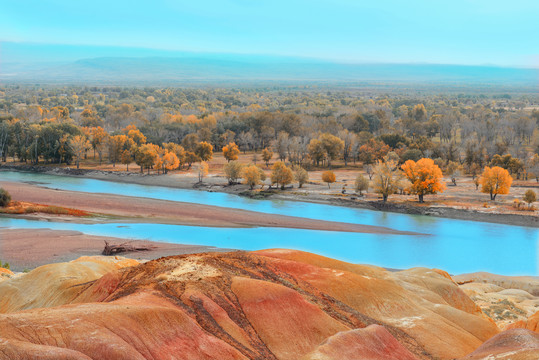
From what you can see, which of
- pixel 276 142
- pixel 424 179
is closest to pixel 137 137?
pixel 276 142

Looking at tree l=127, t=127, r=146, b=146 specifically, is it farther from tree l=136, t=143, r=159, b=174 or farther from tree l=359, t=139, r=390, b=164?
tree l=359, t=139, r=390, b=164

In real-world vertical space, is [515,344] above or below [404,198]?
above

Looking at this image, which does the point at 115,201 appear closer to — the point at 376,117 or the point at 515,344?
the point at 515,344

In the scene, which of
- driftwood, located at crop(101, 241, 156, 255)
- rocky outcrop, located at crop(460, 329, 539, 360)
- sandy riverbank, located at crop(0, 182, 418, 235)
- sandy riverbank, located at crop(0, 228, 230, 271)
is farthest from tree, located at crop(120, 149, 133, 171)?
rocky outcrop, located at crop(460, 329, 539, 360)

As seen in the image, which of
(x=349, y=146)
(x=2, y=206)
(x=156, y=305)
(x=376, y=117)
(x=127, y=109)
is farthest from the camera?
(x=127, y=109)

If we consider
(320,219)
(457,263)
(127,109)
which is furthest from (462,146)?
(127,109)
